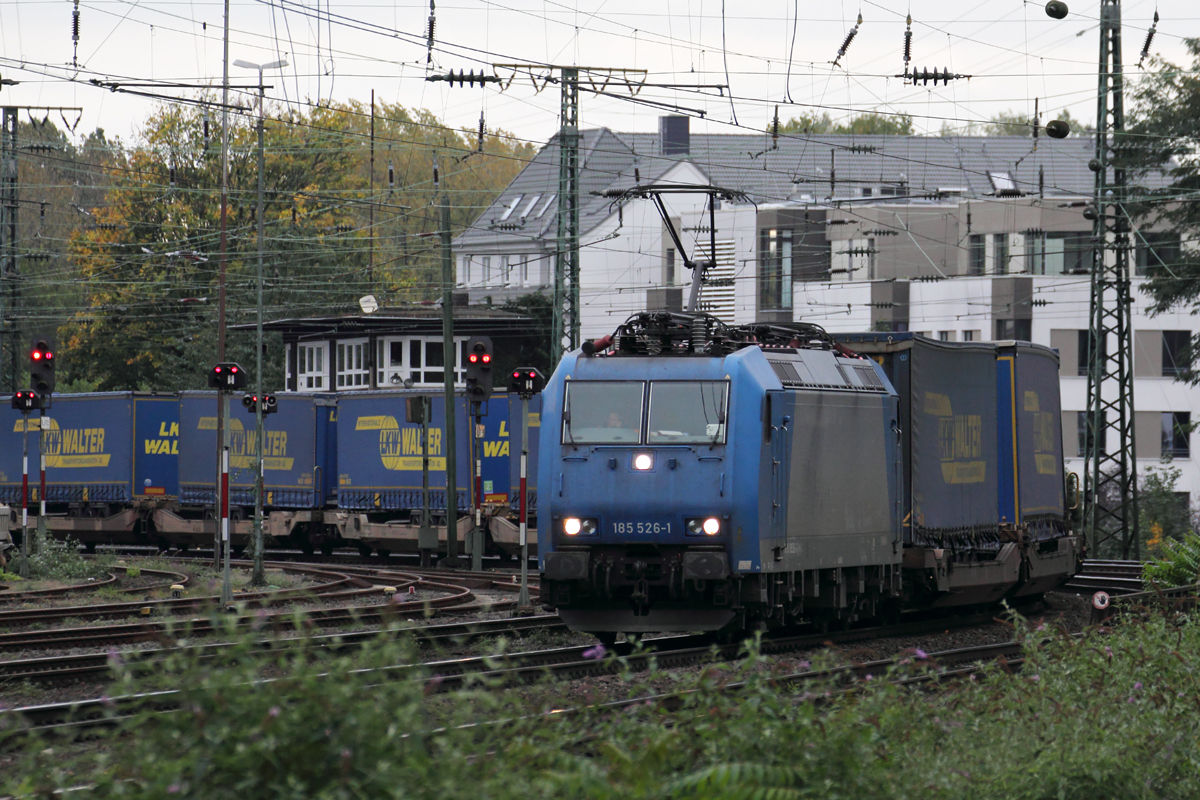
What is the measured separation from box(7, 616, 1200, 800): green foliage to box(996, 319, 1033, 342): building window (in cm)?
4610

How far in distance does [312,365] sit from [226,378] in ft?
121

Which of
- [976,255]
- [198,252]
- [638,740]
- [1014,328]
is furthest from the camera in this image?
[198,252]

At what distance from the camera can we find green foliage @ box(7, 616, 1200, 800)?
564 centimetres

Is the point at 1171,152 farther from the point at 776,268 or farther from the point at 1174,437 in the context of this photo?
the point at 776,268

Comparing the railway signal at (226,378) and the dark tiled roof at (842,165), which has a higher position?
the dark tiled roof at (842,165)

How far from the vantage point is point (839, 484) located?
15.7m

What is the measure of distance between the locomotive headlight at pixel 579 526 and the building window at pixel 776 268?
148 ft

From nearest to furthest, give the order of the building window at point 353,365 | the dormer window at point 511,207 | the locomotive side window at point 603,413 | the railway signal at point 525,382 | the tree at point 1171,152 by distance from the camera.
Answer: the locomotive side window at point 603,413, the railway signal at point 525,382, the tree at point 1171,152, the building window at point 353,365, the dormer window at point 511,207

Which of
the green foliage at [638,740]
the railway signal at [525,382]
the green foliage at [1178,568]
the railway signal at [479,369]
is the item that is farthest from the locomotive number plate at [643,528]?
the railway signal at [479,369]

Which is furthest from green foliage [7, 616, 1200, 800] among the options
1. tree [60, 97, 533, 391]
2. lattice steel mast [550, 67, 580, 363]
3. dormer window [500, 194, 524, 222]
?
dormer window [500, 194, 524, 222]

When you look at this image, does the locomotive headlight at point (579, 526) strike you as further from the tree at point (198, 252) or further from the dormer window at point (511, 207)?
the dormer window at point (511, 207)

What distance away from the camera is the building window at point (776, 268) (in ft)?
193

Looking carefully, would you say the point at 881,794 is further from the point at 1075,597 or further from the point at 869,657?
the point at 1075,597

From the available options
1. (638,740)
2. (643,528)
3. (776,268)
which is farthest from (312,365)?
(638,740)
